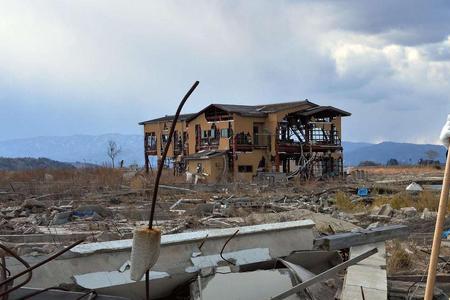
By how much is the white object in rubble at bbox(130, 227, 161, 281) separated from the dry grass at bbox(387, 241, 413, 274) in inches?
213

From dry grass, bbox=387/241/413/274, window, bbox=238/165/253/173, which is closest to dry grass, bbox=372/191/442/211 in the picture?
dry grass, bbox=387/241/413/274

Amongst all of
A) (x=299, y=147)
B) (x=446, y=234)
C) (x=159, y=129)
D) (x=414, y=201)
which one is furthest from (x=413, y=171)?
(x=446, y=234)

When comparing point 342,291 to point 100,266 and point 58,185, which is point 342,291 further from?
point 58,185

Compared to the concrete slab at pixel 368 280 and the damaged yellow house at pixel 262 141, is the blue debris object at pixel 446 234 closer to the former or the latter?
the concrete slab at pixel 368 280

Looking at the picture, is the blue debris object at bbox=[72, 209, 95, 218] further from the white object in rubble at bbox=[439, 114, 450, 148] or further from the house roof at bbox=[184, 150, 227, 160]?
the house roof at bbox=[184, 150, 227, 160]

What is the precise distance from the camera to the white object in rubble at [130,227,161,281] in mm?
1849

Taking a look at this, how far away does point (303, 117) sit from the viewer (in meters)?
42.9

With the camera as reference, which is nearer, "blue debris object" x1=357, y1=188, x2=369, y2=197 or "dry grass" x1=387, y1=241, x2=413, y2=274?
"dry grass" x1=387, y1=241, x2=413, y2=274

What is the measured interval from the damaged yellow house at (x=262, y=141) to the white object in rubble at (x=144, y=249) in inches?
1386

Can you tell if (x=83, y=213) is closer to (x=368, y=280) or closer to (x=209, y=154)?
(x=368, y=280)

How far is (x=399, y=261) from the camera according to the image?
22.7ft

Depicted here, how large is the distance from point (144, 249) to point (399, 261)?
579 centimetres

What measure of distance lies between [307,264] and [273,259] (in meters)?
0.41

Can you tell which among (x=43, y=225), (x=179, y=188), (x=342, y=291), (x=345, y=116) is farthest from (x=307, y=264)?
(x=345, y=116)
